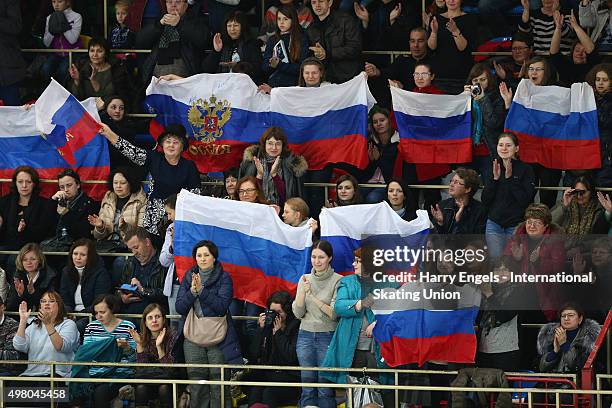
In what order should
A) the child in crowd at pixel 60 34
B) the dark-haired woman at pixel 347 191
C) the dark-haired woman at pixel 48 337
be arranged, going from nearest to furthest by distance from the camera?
the dark-haired woman at pixel 48 337 < the dark-haired woman at pixel 347 191 < the child in crowd at pixel 60 34

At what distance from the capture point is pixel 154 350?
790 inches

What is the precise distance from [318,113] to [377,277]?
3.54 meters

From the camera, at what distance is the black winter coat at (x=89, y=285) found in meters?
21.2

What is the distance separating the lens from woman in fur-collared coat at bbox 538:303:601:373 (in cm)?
1967

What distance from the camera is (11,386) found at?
2022 cm

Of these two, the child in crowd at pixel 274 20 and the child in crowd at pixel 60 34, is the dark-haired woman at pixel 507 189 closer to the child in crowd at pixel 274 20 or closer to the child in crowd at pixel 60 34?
the child in crowd at pixel 274 20

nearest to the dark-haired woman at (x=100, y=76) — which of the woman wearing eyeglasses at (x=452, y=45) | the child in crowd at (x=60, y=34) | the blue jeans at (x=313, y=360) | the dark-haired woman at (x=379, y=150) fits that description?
the child in crowd at (x=60, y=34)

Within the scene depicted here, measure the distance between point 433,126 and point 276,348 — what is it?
385cm

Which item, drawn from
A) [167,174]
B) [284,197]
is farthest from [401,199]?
[167,174]

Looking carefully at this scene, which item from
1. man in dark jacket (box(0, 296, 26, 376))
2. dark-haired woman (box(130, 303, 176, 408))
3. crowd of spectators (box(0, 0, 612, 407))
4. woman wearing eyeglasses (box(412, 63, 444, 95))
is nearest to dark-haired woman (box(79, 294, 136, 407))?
crowd of spectators (box(0, 0, 612, 407))

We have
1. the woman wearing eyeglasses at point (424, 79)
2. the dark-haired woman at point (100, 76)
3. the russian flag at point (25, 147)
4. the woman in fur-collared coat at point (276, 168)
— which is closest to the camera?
the woman in fur-collared coat at point (276, 168)

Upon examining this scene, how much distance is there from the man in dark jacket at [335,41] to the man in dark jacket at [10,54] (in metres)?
3.48

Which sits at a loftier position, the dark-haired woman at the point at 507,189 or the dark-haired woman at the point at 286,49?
the dark-haired woman at the point at 286,49

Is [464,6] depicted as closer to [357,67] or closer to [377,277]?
[357,67]
